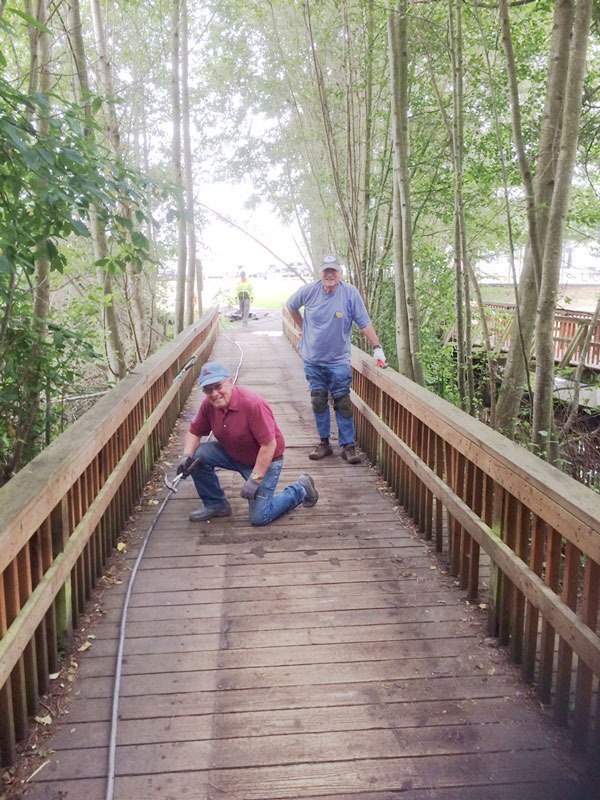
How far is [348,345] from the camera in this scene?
5.82 metres

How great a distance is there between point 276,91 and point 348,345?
14.5 m

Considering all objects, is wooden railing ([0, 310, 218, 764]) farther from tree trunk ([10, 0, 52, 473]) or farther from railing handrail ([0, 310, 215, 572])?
tree trunk ([10, 0, 52, 473])

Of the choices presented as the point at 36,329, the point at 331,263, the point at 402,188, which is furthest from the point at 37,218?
the point at 402,188

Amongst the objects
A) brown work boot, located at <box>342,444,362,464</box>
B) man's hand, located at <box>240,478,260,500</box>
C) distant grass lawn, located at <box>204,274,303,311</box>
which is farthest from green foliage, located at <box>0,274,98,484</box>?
distant grass lawn, located at <box>204,274,303,311</box>

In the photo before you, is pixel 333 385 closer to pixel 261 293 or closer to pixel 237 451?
pixel 237 451

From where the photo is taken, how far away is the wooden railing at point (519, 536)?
234 cm

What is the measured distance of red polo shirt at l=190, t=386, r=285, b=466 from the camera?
14.3 ft

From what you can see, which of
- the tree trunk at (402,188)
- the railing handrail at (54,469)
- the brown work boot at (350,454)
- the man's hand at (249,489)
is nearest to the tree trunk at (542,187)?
the tree trunk at (402,188)

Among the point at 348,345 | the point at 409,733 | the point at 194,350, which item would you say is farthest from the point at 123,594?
the point at 194,350

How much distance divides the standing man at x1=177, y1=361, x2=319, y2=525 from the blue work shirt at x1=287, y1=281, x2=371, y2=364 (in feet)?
4.30

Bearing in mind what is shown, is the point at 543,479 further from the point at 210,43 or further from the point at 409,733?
the point at 210,43

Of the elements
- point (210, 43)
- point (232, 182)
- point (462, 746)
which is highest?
point (210, 43)

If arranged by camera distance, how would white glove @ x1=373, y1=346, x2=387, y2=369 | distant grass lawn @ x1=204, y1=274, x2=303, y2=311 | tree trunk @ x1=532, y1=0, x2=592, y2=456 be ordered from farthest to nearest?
distant grass lawn @ x1=204, y1=274, x2=303, y2=311 < white glove @ x1=373, y1=346, x2=387, y2=369 < tree trunk @ x1=532, y1=0, x2=592, y2=456

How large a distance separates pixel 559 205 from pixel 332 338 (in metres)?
2.18
